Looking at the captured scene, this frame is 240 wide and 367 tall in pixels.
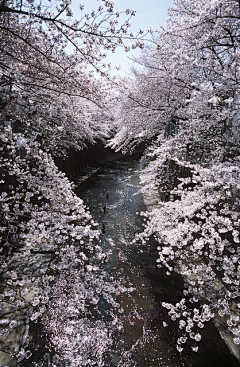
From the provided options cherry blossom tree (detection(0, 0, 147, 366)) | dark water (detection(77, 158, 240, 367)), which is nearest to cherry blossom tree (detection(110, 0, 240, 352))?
dark water (detection(77, 158, 240, 367))

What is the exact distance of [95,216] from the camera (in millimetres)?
11383

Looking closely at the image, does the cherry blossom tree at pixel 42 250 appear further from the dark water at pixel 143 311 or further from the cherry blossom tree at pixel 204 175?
the cherry blossom tree at pixel 204 175

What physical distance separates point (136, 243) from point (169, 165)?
15.2ft

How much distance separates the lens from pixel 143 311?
5738 mm

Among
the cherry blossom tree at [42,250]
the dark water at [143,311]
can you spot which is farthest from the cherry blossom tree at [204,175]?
the cherry blossom tree at [42,250]

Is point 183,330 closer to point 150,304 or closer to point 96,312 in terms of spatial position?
point 150,304

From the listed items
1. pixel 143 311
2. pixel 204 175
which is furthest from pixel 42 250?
pixel 204 175

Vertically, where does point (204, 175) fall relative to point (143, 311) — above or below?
above

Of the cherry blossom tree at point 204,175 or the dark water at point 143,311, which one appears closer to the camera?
the dark water at point 143,311

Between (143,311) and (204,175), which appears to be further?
(204,175)

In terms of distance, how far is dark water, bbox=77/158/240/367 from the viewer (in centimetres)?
457

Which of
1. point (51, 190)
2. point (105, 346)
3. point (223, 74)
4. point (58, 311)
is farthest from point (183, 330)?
point (223, 74)

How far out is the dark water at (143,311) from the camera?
4.57 metres

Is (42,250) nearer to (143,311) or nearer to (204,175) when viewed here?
(143,311)
